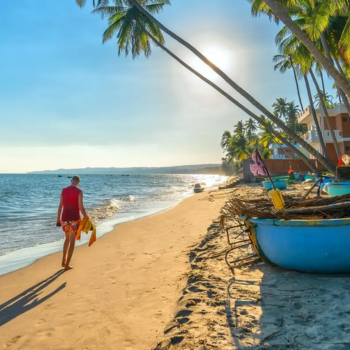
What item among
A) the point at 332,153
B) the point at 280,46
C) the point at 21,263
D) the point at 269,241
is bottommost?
the point at 21,263

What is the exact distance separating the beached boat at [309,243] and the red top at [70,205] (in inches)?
137

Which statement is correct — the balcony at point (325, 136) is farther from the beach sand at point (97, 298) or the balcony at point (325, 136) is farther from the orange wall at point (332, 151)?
the beach sand at point (97, 298)

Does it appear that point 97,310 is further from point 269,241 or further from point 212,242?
point 212,242

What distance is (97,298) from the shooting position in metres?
4.25

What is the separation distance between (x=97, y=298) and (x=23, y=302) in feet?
3.84

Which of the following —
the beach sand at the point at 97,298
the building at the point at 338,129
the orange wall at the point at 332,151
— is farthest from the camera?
the orange wall at the point at 332,151

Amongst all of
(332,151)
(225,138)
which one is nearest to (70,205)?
(332,151)

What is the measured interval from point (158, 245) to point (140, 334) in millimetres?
4414

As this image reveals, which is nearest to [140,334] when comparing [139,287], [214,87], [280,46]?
[139,287]

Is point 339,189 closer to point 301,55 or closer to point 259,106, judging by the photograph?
point 259,106

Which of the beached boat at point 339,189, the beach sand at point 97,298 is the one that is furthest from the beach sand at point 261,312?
the beached boat at point 339,189

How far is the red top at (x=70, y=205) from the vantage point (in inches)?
229

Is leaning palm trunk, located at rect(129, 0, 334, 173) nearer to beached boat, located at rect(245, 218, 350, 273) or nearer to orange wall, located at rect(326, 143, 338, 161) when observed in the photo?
beached boat, located at rect(245, 218, 350, 273)

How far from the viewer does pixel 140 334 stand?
308 cm
